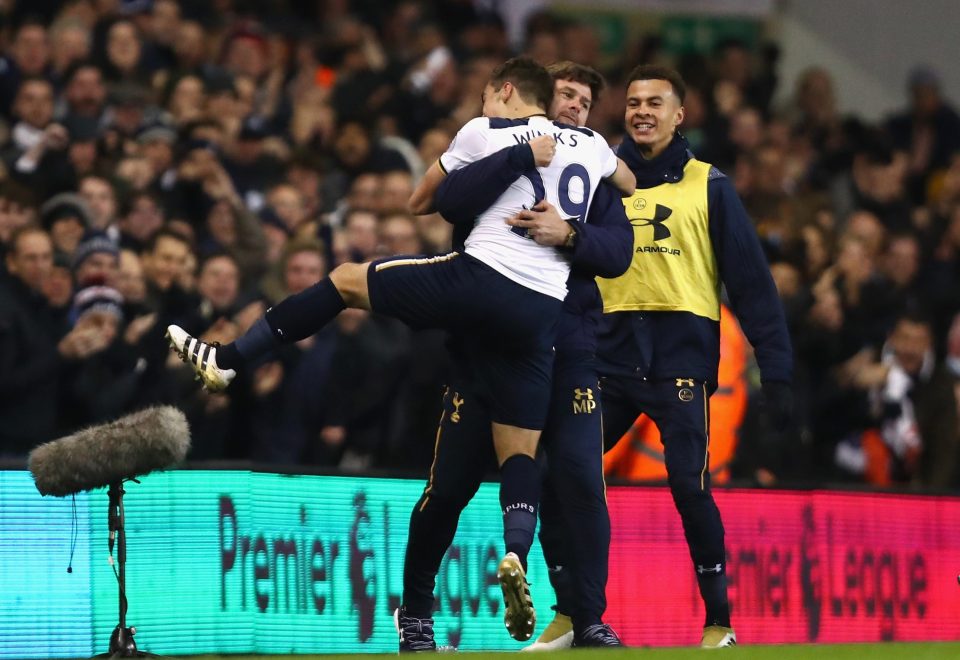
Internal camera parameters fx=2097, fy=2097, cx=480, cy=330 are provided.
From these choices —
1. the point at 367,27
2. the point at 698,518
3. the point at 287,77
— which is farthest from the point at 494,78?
the point at 367,27

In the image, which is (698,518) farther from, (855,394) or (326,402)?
(855,394)

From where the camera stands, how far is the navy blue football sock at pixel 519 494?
28.6 ft

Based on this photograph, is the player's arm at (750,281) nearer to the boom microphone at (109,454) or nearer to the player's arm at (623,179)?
the player's arm at (623,179)

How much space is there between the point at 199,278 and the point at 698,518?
4252mm

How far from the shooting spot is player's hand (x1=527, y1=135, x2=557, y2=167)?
8602 mm

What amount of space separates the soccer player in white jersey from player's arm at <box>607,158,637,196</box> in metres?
0.17

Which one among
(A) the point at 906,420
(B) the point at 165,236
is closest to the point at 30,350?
(B) the point at 165,236

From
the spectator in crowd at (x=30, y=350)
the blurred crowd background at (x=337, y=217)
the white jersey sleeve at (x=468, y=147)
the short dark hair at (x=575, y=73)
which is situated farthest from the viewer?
the blurred crowd background at (x=337, y=217)

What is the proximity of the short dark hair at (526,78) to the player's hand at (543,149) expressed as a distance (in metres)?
0.29

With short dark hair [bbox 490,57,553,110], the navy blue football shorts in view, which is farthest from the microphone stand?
short dark hair [bbox 490,57,553,110]

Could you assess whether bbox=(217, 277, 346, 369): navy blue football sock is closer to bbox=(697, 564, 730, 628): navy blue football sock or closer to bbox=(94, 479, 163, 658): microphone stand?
bbox=(94, 479, 163, 658): microphone stand

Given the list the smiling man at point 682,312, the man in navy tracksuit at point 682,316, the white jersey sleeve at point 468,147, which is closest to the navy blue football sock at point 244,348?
the white jersey sleeve at point 468,147

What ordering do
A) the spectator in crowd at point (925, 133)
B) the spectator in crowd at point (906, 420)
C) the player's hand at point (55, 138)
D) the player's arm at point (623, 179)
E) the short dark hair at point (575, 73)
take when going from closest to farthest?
the player's arm at point (623, 179) < the short dark hair at point (575, 73) < the player's hand at point (55, 138) < the spectator in crowd at point (906, 420) < the spectator in crowd at point (925, 133)

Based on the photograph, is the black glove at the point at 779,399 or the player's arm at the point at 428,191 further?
the black glove at the point at 779,399
